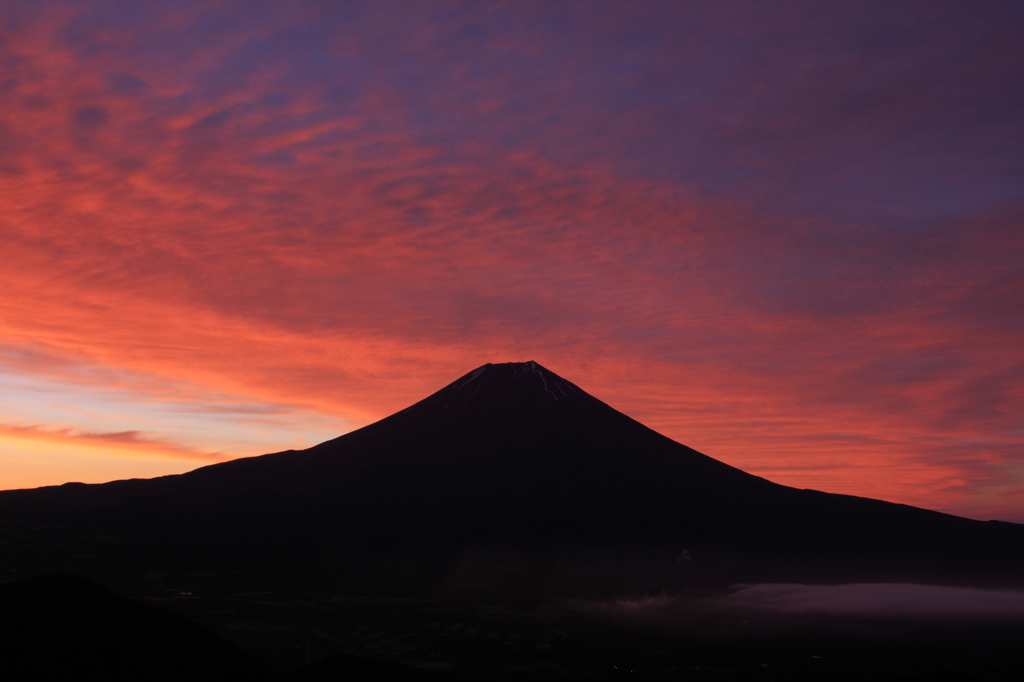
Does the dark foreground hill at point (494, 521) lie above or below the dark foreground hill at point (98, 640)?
above

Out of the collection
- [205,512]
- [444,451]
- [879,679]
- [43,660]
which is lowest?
[879,679]

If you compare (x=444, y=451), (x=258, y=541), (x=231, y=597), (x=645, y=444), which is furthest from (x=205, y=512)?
(x=645, y=444)

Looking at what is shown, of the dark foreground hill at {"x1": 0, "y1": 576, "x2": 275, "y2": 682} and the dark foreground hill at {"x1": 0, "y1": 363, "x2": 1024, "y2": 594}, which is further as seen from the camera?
the dark foreground hill at {"x1": 0, "y1": 363, "x2": 1024, "y2": 594}

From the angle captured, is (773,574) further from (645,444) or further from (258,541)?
(258,541)

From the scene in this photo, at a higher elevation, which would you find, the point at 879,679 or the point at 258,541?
the point at 258,541

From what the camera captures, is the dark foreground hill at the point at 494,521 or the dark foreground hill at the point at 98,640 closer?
the dark foreground hill at the point at 98,640

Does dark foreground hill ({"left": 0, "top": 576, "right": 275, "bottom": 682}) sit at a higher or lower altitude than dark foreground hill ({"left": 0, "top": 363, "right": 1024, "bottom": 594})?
lower

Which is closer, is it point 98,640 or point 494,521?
point 98,640

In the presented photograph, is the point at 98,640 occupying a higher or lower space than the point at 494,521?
lower
